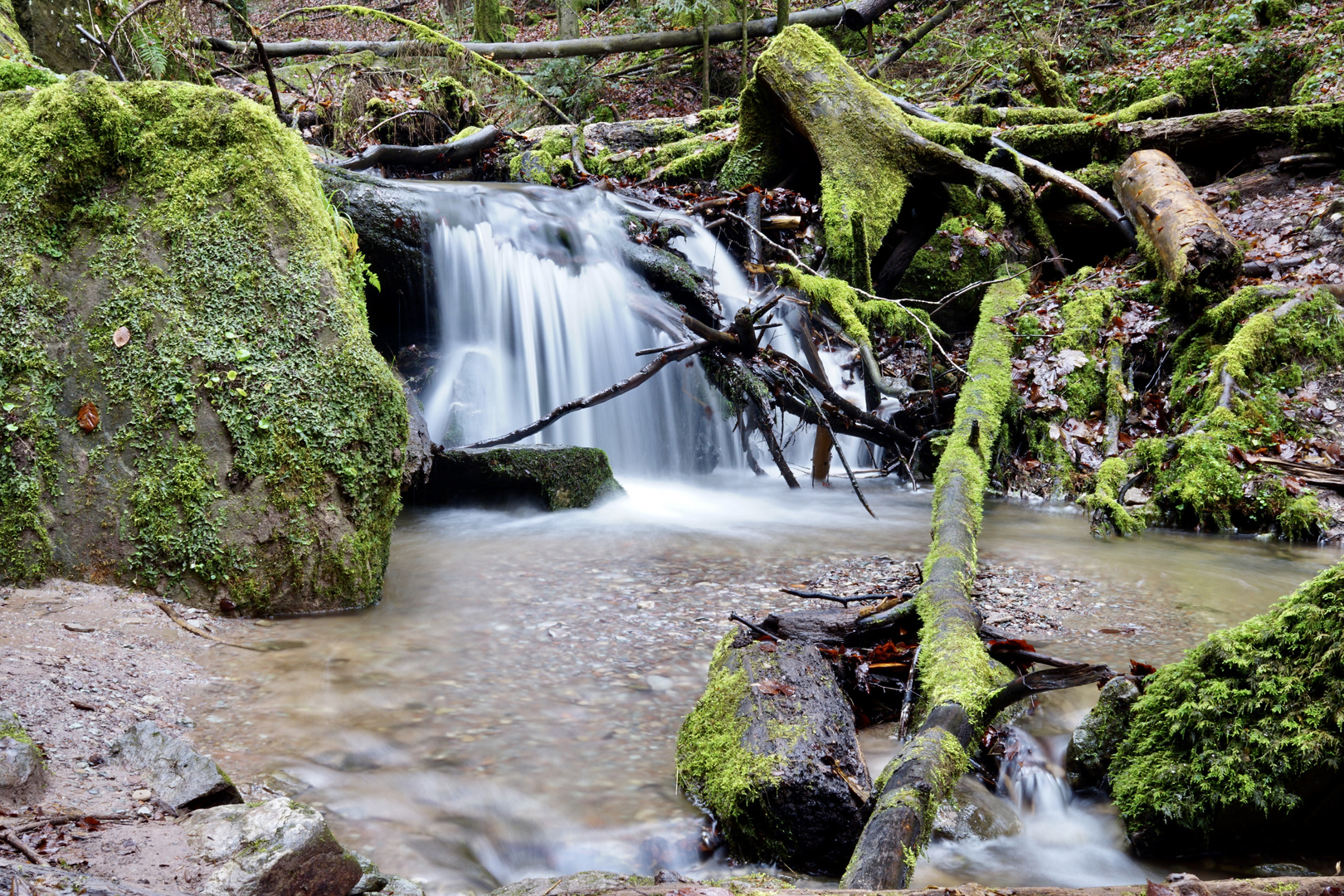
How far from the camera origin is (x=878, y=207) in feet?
27.8

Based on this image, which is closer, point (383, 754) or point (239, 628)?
point (383, 754)

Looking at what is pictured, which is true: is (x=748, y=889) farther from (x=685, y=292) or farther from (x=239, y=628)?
(x=685, y=292)

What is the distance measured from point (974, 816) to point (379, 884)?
1730 mm

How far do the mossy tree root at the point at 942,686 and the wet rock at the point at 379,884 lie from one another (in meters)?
1.10

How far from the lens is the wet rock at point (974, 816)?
2.52 metres

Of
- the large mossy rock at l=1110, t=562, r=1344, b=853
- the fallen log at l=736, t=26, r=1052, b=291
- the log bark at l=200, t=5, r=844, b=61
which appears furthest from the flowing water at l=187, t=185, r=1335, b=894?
the log bark at l=200, t=5, r=844, b=61

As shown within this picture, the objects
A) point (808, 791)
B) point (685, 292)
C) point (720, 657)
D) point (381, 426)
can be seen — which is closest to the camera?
point (808, 791)

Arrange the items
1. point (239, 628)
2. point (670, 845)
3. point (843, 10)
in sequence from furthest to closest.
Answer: point (843, 10) → point (239, 628) → point (670, 845)

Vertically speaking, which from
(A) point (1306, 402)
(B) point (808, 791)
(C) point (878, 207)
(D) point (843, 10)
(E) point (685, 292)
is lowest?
(B) point (808, 791)

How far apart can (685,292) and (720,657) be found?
5521 millimetres

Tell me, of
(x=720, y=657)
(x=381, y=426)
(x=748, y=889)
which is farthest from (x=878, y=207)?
(x=748, y=889)

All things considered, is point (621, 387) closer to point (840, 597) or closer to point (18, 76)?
point (840, 597)

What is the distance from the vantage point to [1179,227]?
7477 millimetres

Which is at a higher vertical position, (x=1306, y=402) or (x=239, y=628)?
(x=1306, y=402)
